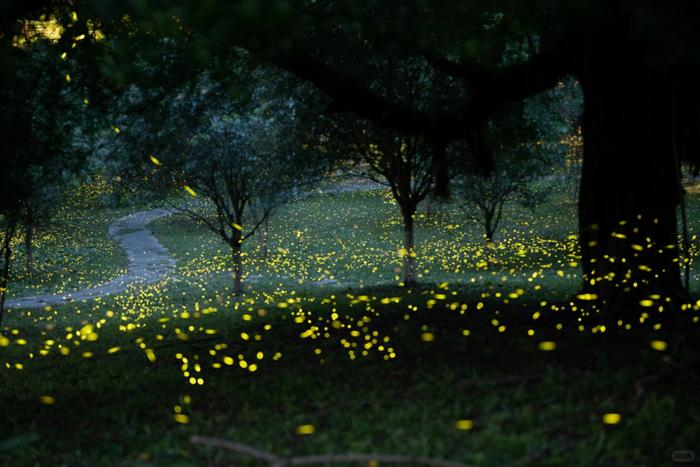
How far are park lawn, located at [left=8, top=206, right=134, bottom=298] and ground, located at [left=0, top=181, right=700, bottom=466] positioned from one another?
45.9ft

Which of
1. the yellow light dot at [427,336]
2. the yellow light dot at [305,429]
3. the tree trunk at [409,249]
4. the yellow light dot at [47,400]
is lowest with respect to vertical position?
the yellow light dot at [47,400]

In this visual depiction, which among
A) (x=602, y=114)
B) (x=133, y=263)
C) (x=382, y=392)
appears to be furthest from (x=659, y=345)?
(x=133, y=263)

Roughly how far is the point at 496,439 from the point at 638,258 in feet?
14.4

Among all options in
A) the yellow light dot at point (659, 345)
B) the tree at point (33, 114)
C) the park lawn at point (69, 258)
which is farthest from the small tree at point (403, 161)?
the park lawn at point (69, 258)

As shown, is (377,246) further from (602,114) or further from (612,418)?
(612,418)

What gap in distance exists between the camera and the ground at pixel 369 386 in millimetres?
5316

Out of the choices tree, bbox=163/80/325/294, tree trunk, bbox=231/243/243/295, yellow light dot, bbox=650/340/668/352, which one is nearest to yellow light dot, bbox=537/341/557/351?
yellow light dot, bbox=650/340/668/352

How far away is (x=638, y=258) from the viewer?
27.9 feet

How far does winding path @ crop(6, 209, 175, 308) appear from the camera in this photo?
23.7 m

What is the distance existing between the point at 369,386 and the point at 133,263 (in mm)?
27596

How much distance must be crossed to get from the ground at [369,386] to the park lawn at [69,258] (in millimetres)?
14000

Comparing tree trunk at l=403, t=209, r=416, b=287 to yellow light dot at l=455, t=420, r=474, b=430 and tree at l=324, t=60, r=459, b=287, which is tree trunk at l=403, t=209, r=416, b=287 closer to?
tree at l=324, t=60, r=459, b=287

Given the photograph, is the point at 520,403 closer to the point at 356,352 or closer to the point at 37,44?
the point at 356,352

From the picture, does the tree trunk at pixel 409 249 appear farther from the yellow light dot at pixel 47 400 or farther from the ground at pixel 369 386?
the yellow light dot at pixel 47 400
